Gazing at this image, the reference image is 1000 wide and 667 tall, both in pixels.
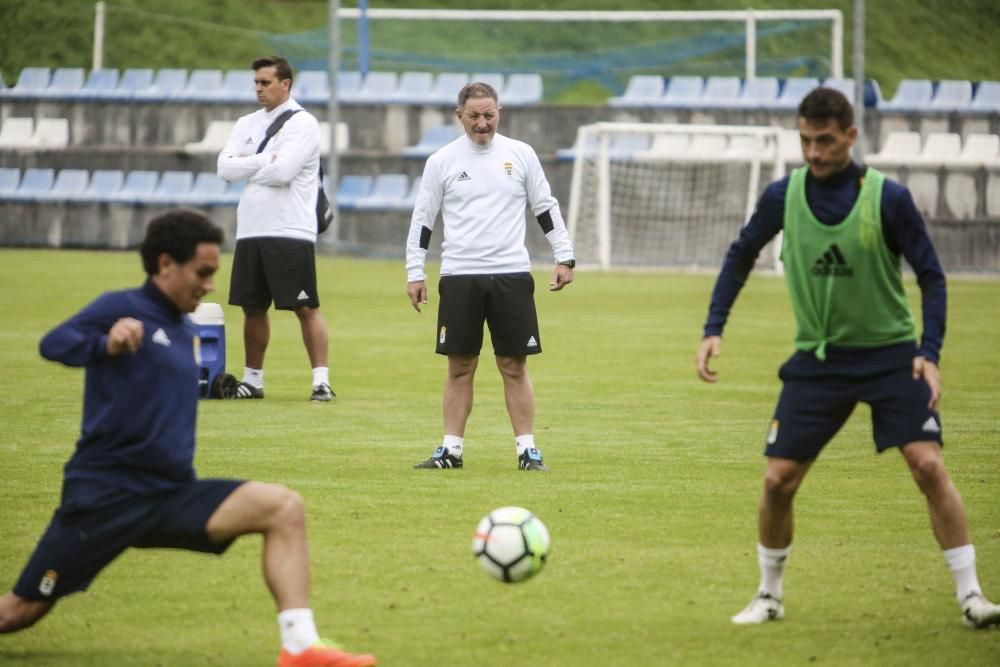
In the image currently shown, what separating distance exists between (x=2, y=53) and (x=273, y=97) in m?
41.8

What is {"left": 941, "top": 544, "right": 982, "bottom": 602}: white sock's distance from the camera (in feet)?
20.1

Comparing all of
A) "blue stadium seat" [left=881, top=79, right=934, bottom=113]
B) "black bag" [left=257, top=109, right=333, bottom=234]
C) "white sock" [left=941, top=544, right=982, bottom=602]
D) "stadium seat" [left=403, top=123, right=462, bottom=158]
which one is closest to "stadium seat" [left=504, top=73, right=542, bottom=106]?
"stadium seat" [left=403, top=123, right=462, bottom=158]

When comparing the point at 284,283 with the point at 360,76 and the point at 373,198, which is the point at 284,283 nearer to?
the point at 373,198

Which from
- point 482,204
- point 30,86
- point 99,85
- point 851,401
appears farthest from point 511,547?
point 30,86

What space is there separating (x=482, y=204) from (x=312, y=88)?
2758 centimetres

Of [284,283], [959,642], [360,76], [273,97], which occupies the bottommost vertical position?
[959,642]

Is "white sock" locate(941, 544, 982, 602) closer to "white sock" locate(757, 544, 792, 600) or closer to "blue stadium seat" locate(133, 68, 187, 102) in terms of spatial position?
"white sock" locate(757, 544, 792, 600)

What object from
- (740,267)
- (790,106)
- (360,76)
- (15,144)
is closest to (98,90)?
(15,144)

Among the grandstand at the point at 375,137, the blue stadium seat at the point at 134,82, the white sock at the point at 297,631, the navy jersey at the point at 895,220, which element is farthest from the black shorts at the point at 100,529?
the blue stadium seat at the point at 134,82

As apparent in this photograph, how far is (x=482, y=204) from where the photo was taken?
977 cm

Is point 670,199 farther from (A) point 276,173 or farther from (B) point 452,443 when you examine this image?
(B) point 452,443

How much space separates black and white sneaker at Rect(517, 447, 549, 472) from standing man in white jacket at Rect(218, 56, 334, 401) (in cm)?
333

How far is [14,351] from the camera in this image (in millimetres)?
15844

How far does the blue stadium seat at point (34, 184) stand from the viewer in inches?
1358
